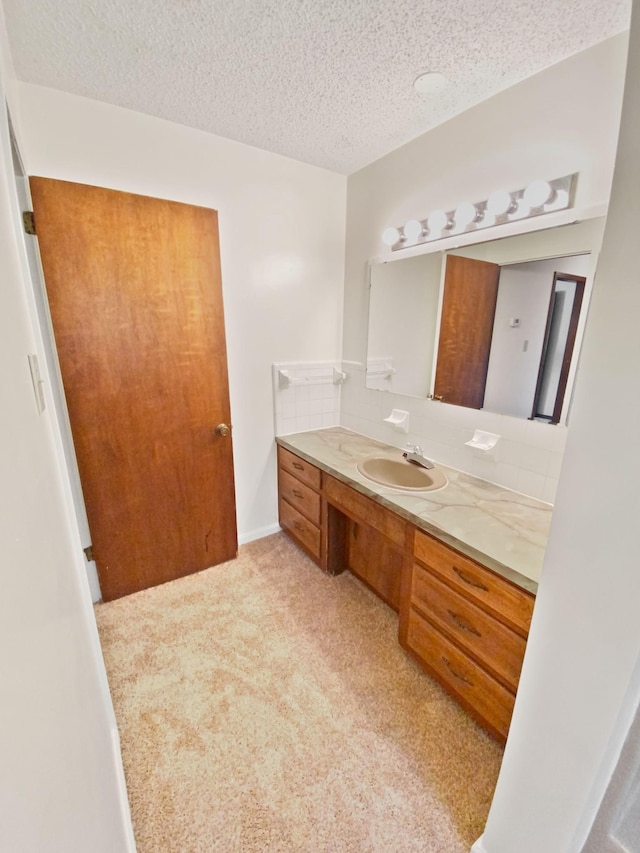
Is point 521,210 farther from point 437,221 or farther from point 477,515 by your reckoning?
point 477,515

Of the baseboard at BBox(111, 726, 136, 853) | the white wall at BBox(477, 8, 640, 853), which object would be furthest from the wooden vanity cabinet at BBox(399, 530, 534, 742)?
the baseboard at BBox(111, 726, 136, 853)

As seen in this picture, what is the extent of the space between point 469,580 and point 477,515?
0.27 metres

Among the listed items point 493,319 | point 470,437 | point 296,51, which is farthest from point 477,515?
point 296,51

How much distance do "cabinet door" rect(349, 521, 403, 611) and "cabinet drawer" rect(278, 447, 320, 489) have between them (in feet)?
1.17

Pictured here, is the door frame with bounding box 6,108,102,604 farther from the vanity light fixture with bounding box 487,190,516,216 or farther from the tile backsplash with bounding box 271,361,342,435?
the vanity light fixture with bounding box 487,190,516,216

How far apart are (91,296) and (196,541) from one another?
4.79 ft

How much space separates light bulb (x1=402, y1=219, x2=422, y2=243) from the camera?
188 cm

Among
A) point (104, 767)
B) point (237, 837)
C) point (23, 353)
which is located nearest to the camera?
point (23, 353)

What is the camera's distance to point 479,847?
39.3 inches

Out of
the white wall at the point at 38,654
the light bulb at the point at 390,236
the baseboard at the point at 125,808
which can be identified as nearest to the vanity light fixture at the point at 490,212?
the light bulb at the point at 390,236

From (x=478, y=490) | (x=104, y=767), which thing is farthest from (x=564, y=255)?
(x=104, y=767)

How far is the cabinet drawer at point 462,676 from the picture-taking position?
4.04ft

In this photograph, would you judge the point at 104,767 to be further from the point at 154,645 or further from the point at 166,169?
the point at 166,169

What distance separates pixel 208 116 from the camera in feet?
5.64
